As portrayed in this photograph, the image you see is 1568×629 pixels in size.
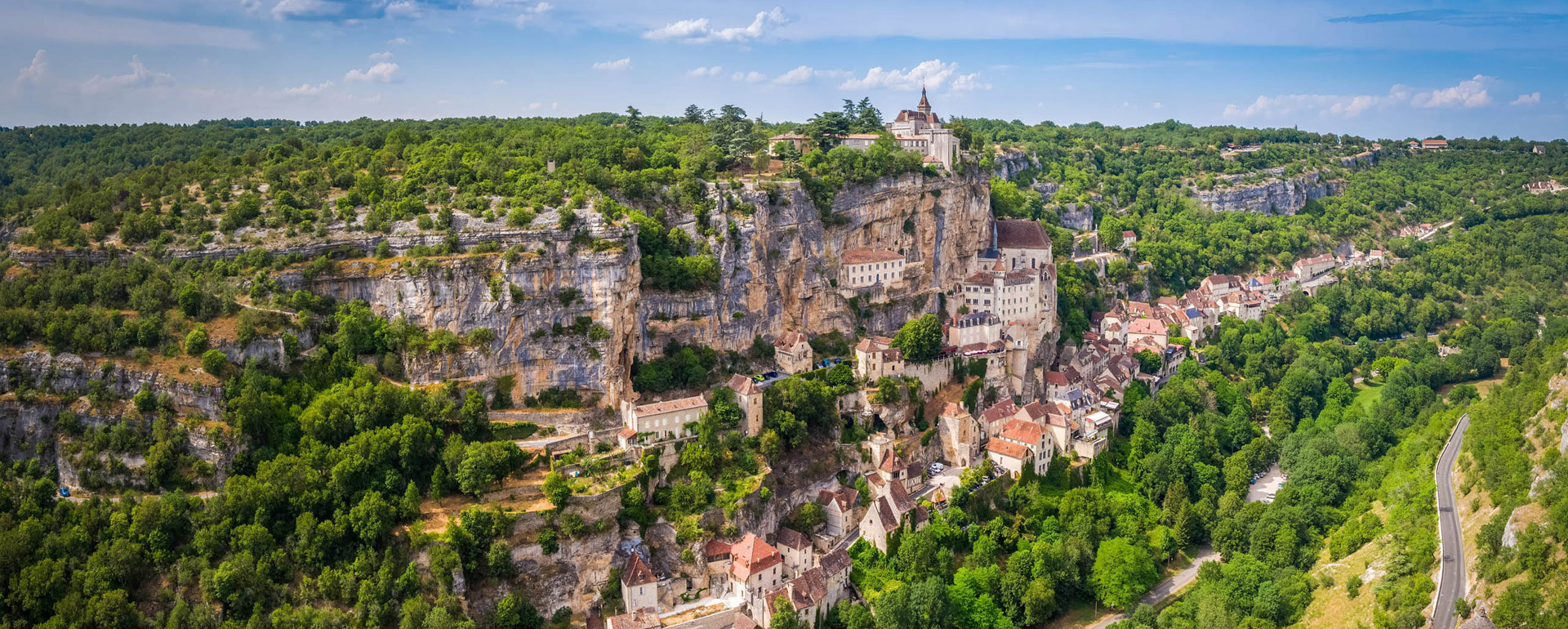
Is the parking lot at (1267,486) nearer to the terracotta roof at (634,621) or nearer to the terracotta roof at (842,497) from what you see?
the terracotta roof at (842,497)

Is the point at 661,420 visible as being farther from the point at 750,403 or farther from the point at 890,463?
the point at 890,463

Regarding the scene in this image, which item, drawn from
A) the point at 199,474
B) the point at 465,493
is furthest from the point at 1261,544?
the point at 199,474

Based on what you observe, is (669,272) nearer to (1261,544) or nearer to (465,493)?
(465,493)

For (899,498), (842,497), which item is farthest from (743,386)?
(899,498)

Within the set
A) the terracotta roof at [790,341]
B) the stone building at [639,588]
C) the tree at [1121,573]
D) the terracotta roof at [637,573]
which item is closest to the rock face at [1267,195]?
the terracotta roof at [790,341]

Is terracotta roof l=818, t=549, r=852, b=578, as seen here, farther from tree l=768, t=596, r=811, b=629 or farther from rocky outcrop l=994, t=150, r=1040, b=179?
rocky outcrop l=994, t=150, r=1040, b=179

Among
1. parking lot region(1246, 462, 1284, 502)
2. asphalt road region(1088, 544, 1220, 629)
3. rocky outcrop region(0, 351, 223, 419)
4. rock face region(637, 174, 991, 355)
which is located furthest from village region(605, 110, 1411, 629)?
rocky outcrop region(0, 351, 223, 419)
